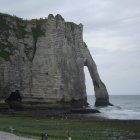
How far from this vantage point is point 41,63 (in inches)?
2886

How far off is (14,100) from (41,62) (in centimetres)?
835

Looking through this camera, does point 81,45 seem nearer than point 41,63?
No

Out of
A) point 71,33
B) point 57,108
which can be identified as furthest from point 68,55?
point 57,108

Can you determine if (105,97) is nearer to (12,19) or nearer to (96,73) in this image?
(96,73)

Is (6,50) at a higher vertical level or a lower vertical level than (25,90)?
higher

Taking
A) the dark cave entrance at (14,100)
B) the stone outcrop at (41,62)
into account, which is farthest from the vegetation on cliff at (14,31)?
the dark cave entrance at (14,100)

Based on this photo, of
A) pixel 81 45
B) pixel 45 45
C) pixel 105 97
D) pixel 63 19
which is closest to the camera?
pixel 45 45

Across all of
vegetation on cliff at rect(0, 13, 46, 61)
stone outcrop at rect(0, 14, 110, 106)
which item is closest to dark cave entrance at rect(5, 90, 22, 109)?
stone outcrop at rect(0, 14, 110, 106)

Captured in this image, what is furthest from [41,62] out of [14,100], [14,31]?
[14,100]

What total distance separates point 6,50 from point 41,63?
6986 mm

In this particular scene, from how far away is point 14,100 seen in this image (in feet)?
229

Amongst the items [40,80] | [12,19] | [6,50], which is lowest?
[40,80]

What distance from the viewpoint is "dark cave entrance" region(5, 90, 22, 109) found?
2697 inches

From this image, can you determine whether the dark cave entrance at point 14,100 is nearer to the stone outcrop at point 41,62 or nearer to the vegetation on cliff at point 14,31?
the stone outcrop at point 41,62
